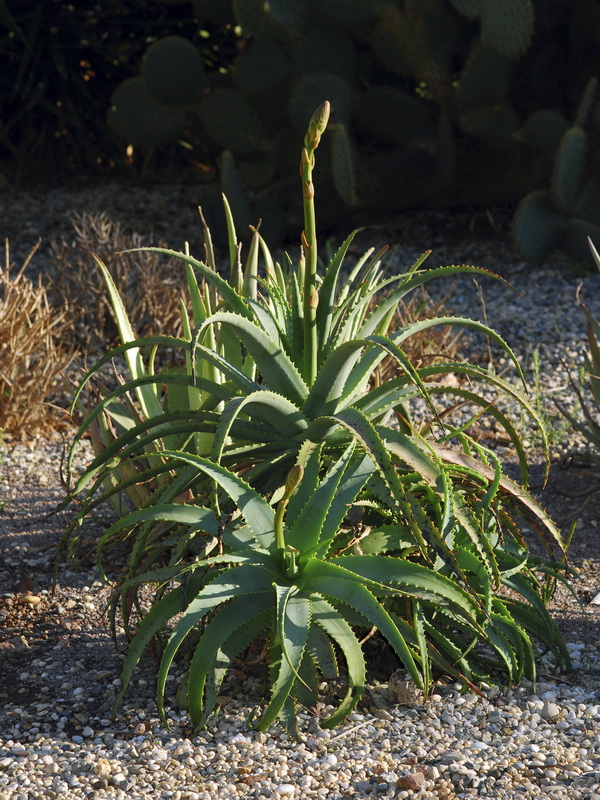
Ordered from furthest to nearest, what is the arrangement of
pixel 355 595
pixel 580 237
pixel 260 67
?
pixel 260 67 < pixel 580 237 < pixel 355 595

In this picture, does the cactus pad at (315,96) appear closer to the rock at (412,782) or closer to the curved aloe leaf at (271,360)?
the curved aloe leaf at (271,360)

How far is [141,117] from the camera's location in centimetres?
701

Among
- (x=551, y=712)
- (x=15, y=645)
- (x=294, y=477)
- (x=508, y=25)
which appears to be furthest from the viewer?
(x=508, y=25)

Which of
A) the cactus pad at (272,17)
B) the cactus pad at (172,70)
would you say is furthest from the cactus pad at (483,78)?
the cactus pad at (172,70)

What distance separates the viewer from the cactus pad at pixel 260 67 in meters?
6.42

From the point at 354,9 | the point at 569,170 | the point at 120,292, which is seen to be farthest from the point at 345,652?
the point at 354,9

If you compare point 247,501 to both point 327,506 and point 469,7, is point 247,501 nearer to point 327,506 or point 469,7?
point 327,506

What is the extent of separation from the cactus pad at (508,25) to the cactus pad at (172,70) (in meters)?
1.93

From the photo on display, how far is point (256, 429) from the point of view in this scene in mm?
2498

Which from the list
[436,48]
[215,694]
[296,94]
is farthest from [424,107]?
[215,694]

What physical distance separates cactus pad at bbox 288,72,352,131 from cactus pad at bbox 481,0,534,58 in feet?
2.96

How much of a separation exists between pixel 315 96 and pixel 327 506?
4.44 metres

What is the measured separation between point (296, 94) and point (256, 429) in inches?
163

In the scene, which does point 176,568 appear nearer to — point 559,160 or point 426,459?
point 426,459
